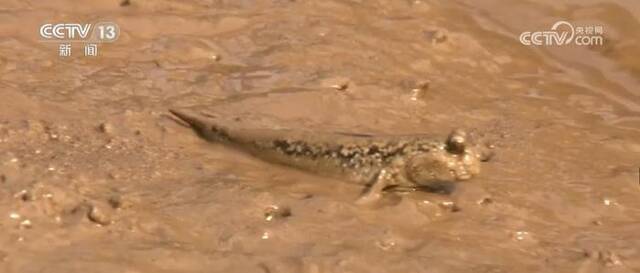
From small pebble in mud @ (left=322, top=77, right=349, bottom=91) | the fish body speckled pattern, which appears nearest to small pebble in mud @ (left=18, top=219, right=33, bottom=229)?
the fish body speckled pattern

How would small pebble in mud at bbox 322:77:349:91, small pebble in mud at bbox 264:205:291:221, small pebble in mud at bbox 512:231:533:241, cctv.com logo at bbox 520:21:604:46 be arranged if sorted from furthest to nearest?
cctv.com logo at bbox 520:21:604:46
small pebble in mud at bbox 322:77:349:91
small pebble in mud at bbox 512:231:533:241
small pebble in mud at bbox 264:205:291:221

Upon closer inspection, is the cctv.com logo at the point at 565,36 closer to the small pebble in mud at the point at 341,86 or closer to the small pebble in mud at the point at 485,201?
the small pebble in mud at the point at 341,86

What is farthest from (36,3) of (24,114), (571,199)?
(571,199)

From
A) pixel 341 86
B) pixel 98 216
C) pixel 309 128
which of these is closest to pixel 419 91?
pixel 341 86

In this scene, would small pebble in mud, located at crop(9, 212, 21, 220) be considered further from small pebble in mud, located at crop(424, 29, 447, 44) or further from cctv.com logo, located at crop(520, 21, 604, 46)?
cctv.com logo, located at crop(520, 21, 604, 46)

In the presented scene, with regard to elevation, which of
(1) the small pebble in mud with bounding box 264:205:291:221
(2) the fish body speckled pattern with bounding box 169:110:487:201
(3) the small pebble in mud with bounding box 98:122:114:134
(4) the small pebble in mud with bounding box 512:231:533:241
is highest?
(3) the small pebble in mud with bounding box 98:122:114:134

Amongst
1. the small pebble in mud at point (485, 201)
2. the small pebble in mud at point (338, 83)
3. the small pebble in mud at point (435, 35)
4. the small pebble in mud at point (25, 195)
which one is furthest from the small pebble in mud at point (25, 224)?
the small pebble in mud at point (435, 35)
